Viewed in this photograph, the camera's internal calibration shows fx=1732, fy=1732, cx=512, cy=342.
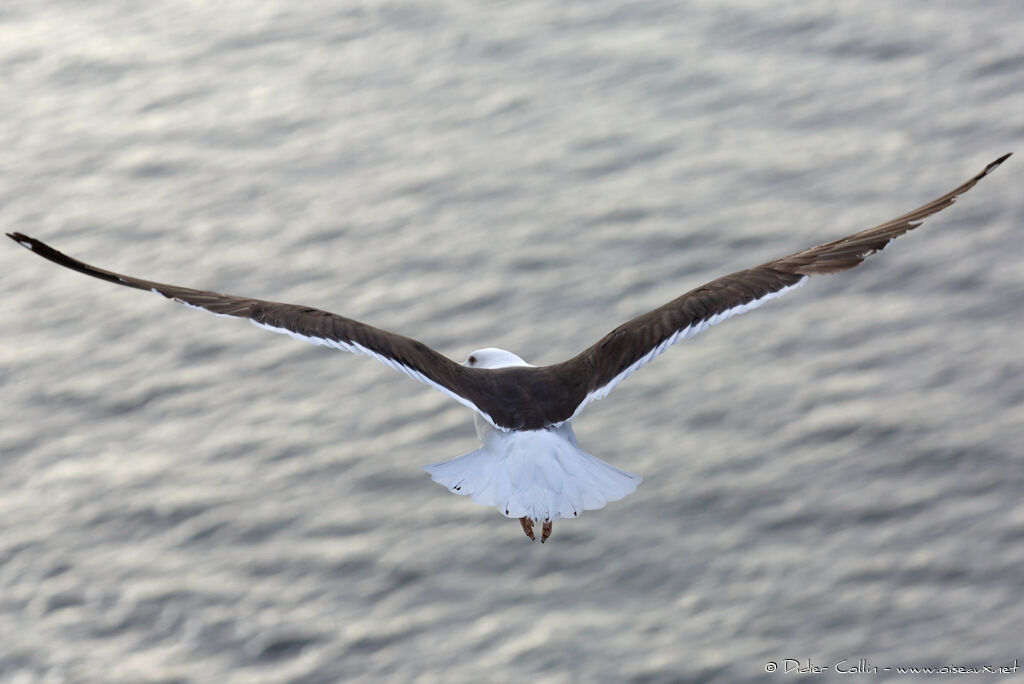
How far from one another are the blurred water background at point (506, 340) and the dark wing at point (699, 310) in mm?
2991

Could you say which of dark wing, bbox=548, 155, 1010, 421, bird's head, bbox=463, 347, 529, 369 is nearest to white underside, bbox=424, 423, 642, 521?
dark wing, bbox=548, 155, 1010, 421

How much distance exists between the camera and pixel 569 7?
17547mm

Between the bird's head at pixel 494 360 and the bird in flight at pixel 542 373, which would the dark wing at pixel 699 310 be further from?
the bird's head at pixel 494 360

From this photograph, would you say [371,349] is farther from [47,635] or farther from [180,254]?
[180,254]

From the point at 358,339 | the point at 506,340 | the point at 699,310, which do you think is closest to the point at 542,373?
the point at 699,310

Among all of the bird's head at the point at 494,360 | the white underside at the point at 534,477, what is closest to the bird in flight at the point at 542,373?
the white underside at the point at 534,477

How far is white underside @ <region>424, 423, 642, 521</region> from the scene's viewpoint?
30.5ft

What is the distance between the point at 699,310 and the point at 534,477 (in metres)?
1.45

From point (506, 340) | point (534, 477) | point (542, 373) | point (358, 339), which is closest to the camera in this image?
point (534, 477)

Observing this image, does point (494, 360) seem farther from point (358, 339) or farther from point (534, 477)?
point (534, 477)

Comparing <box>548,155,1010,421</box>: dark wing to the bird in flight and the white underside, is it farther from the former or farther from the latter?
the white underside

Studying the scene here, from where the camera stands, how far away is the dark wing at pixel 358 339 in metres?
9.67

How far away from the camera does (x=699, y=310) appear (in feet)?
32.8

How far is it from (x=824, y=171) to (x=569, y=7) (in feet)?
11.8
